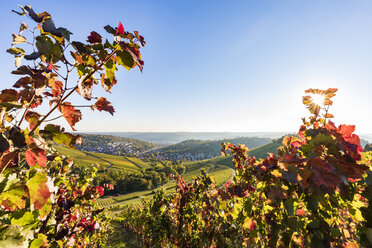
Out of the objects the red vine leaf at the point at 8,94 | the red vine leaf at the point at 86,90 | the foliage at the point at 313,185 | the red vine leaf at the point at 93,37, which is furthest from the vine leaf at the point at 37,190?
the foliage at the point at 313,185

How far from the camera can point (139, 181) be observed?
3425 inches

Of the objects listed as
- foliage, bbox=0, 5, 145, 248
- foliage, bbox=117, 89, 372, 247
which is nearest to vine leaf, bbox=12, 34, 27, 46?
foliage, bbox=0, 5, 145, 248

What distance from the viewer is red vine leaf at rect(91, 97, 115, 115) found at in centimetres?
131

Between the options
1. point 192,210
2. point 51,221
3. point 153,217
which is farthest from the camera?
point 153,217

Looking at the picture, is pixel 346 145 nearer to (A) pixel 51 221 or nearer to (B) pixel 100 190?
(A) pixel 51 221

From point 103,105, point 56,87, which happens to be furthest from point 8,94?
point 103,105

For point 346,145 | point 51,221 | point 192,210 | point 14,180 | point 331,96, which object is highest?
point 331,96

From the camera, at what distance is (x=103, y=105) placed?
4.37 ft

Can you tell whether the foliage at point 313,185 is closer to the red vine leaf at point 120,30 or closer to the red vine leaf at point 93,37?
the red vine leaf at point 120,30

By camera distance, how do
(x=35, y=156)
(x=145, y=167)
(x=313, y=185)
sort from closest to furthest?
(x=35, y=156) → (x=313, y=185) → (x=145, y=167)

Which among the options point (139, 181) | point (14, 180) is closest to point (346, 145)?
point (14, 180)

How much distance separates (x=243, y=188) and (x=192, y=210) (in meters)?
4.47

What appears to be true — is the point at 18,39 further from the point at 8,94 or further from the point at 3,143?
the point at 3,143

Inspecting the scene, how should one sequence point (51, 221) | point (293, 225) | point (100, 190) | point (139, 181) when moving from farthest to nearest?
point (139, 181), point (100, 190), point (51, 221), point (293, 225)
